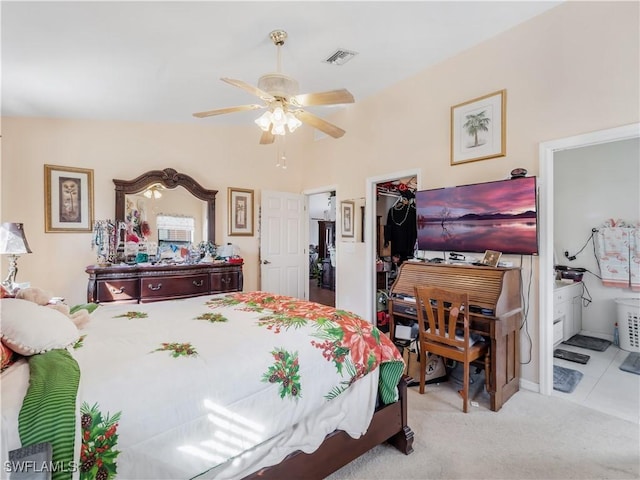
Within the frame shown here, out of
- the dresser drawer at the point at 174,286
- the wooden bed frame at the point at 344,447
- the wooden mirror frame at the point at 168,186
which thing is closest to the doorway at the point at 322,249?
the wooden mirror frame at the point at 168,186

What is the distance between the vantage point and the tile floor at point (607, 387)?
2439 mm

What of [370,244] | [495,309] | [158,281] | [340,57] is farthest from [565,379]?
[158,281]

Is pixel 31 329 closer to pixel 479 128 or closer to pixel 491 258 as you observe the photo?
pixel 491 258

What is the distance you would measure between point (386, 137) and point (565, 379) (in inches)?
124

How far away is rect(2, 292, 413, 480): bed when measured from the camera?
1.02 m

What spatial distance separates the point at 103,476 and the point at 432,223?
10.3 feet

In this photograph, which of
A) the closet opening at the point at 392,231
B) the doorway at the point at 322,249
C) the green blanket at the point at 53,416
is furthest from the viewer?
the doorway at the point at 322,249

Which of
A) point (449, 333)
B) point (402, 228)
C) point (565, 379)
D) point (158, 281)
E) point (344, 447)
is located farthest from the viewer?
point (402, 228)

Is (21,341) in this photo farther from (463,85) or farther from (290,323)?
(463,85)

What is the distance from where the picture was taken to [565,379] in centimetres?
291

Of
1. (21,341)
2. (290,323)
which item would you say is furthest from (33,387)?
(290,323)

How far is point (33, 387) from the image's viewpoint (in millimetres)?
1000

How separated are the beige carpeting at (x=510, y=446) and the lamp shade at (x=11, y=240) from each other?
117 inches

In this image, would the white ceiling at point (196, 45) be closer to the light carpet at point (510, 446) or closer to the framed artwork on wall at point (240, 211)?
the framed artwork on wall at point (240, 211)
